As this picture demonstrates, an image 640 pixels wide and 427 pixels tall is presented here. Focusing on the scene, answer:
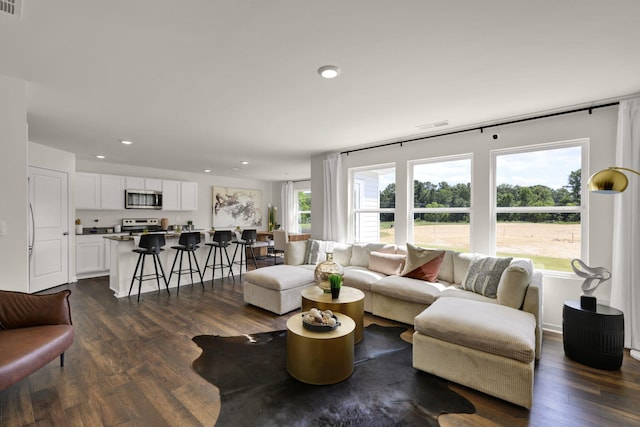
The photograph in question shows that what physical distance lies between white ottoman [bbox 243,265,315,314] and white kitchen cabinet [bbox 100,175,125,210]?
4233 mm

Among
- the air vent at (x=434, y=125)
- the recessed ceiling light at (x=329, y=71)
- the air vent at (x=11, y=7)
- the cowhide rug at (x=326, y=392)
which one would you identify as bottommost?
the cowhide rug at (x=326, y=392)

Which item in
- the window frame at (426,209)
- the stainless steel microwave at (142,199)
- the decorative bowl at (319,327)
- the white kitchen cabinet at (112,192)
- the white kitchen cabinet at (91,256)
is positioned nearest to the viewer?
the decorative bowl at (319,327)

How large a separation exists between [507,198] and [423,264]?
1369 millimetres

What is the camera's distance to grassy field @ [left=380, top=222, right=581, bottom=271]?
3.32 m

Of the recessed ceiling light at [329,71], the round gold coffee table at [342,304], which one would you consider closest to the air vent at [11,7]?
the recessed ceiling light at [329,71]

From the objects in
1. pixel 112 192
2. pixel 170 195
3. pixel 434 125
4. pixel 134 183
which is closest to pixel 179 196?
pixel 170 195

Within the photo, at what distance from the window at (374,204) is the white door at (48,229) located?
203 inches

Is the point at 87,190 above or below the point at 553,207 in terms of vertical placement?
above

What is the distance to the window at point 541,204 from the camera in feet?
10.8

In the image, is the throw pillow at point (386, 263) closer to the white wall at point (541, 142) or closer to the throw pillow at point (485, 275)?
the white wall at point (541, 142)

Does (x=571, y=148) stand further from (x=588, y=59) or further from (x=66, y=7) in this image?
(x=66, y=7)

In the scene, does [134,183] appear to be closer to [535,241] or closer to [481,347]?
[481,347]

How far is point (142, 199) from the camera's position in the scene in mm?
6789

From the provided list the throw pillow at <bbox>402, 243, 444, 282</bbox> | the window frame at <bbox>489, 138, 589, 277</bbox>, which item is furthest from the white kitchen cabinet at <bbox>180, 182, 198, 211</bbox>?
the window frame at <bbox>489, 138, 589, 277</bbox>
